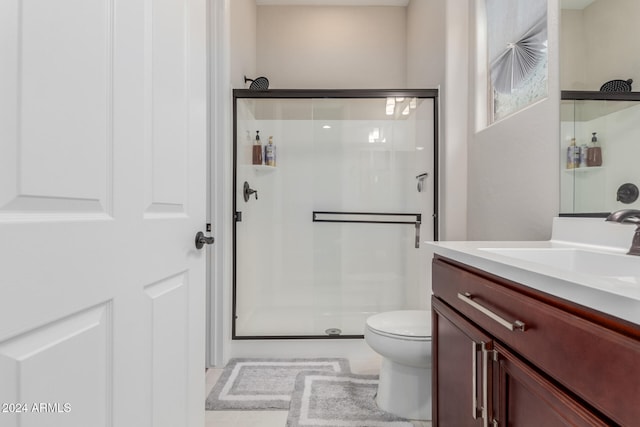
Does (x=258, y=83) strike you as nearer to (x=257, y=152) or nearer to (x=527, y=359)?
(x=257, y=152)

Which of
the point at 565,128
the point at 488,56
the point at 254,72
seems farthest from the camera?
the point at 254,72

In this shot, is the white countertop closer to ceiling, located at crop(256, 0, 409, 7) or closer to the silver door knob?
the silver door knob

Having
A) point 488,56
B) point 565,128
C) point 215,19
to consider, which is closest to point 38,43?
point 565,128

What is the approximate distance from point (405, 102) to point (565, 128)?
→ 118 cm

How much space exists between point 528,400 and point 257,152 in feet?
6.92

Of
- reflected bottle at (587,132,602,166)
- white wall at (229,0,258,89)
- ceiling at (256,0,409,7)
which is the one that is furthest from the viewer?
ceiling at (256,0,409,7)

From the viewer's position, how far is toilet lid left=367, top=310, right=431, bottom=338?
1.39 metres

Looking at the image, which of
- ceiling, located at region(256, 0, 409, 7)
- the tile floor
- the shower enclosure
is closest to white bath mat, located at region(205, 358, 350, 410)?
the tile floor

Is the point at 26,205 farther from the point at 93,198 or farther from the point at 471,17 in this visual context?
the point at 471,17

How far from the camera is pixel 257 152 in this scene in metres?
2.36

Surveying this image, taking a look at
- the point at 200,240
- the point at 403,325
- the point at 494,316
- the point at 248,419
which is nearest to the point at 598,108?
the point at 494,316

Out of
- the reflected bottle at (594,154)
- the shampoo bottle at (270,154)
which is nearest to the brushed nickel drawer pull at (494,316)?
the reflected bottle at (594,154)

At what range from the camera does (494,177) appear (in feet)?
5.20

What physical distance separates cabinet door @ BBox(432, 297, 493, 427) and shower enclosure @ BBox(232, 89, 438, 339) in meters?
1.18
